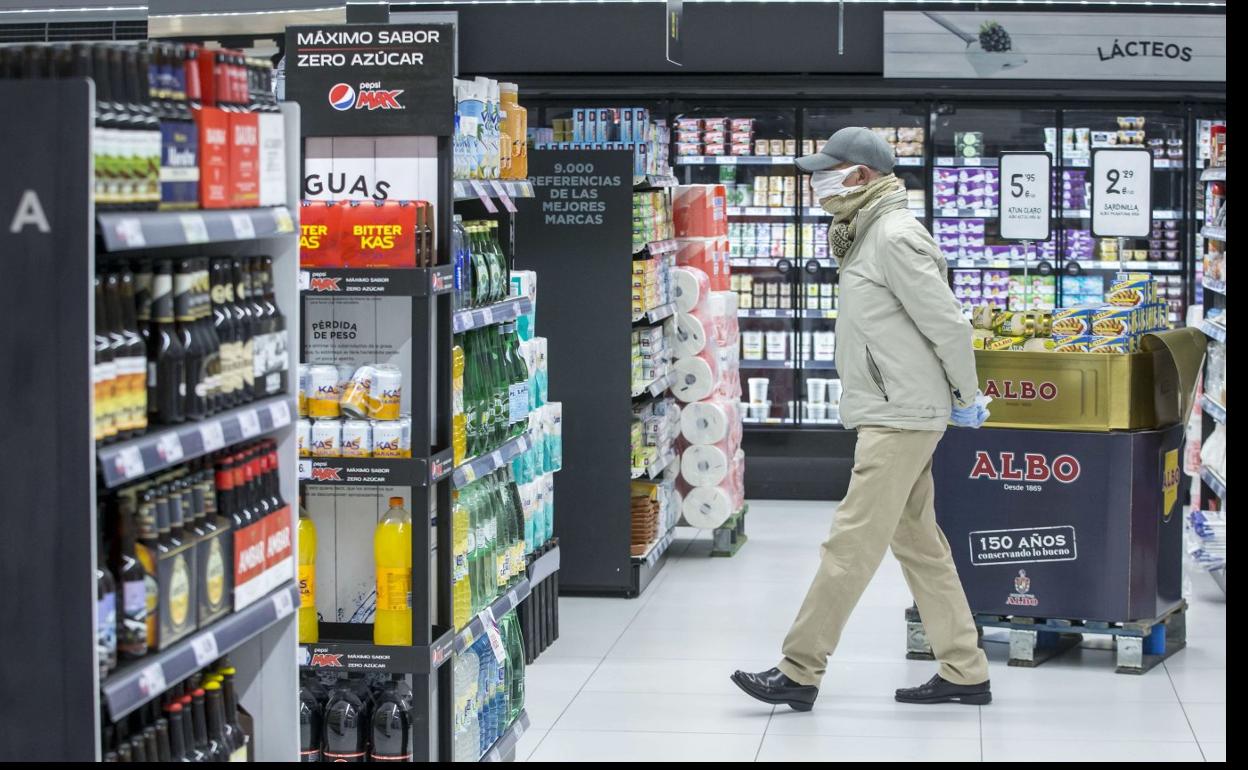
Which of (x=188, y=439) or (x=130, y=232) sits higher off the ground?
(x=130, y=232)

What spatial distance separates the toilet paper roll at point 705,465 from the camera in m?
7.89

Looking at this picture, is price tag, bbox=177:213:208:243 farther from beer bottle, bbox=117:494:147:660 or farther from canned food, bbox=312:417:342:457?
canned food, bbox=312:417:342:457

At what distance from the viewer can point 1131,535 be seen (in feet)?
18.9

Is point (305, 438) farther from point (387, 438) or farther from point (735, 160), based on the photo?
point (735, 160)

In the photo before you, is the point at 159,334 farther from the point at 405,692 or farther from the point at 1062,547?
the point at 1062,547

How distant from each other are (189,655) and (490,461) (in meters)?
1.79

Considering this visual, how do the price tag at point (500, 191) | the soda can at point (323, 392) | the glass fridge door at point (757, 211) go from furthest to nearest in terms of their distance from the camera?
the glass fridge door at point (757, 211) → the price tag at point (500, 191) → the soda can at point (323, 392)

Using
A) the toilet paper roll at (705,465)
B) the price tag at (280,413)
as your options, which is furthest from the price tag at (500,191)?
the toilet paper roll at (705,465)

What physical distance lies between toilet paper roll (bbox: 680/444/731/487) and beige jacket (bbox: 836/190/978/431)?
2.68 metres

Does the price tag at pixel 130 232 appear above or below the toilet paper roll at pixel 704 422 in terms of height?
above

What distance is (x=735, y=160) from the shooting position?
1010 centimetres

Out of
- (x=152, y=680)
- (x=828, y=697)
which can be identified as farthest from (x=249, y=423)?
(x=828, y=697)

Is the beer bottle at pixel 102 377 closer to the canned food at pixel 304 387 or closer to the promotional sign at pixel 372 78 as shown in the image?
the canned food at pixel 304 387

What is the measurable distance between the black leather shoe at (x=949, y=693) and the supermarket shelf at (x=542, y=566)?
50.0 inches
